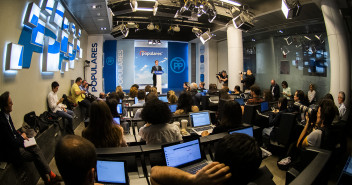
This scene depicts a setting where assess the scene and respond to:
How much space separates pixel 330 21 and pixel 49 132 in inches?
279

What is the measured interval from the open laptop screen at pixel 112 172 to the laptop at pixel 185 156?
1.44 feet

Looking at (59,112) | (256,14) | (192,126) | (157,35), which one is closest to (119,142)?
(192,126)

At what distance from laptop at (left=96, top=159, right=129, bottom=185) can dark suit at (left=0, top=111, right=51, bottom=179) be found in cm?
182

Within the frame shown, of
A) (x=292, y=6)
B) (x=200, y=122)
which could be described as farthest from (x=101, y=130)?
(x=292, y=6)

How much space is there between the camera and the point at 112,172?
→ 173 cm

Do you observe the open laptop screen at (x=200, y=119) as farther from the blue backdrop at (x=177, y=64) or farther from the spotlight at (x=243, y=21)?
the blue backdrop at (x=177, y=64)

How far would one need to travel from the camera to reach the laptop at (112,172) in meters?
1.70

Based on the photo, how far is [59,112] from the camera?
5.39 metres

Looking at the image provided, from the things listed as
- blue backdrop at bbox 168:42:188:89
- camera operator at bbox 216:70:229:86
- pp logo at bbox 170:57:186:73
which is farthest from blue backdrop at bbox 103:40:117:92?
camera operator at bbox 216:70:229:86

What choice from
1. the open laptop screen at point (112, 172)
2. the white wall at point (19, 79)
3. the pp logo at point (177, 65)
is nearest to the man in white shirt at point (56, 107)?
the white wall at point (19, 79)

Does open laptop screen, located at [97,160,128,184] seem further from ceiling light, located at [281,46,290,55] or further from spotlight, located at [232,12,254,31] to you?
ceiling light, located at [281,46,290,55]

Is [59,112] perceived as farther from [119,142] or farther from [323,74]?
[323,74]

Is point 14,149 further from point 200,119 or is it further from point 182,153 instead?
point 200,119

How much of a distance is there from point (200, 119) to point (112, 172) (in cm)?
246
